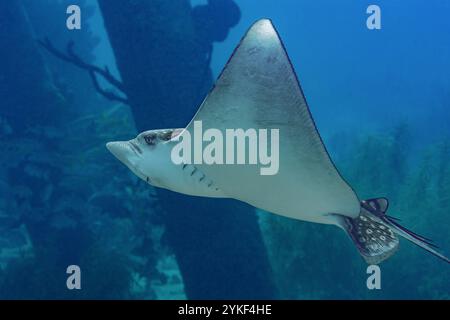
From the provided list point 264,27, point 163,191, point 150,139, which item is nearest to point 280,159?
point 264,27

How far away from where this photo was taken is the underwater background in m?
4.18

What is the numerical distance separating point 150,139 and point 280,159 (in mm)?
596

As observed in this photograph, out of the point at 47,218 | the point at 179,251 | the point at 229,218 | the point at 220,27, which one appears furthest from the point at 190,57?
the point at 47,218

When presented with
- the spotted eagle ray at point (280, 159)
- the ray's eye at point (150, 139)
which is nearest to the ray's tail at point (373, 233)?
the spotted eagle ray at point (280, 159)

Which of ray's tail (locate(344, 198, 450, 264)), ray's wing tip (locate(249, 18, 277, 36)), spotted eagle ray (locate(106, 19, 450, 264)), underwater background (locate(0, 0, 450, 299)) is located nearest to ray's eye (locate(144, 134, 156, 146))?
spotted eagle ray (locate(106, 19, 450, 264))

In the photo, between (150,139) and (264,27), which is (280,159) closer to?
(264,27)

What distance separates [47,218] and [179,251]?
148 centimetres

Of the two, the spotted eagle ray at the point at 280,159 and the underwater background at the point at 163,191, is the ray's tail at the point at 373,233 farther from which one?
the underwater background at the point at 163,191

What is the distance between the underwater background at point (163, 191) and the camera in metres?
4.18

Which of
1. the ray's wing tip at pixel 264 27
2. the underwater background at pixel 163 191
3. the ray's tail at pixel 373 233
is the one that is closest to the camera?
the ray's wing tip at pixel 264 27

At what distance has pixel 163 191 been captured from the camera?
13.6 feet

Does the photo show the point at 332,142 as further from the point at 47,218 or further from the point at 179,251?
the point at 47,218

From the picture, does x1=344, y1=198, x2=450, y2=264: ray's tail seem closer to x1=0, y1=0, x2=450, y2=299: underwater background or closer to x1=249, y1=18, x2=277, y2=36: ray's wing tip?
x1=249, y1=18, x2=277, y2=36: ray's wing tip

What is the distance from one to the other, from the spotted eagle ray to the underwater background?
216 centimetres
